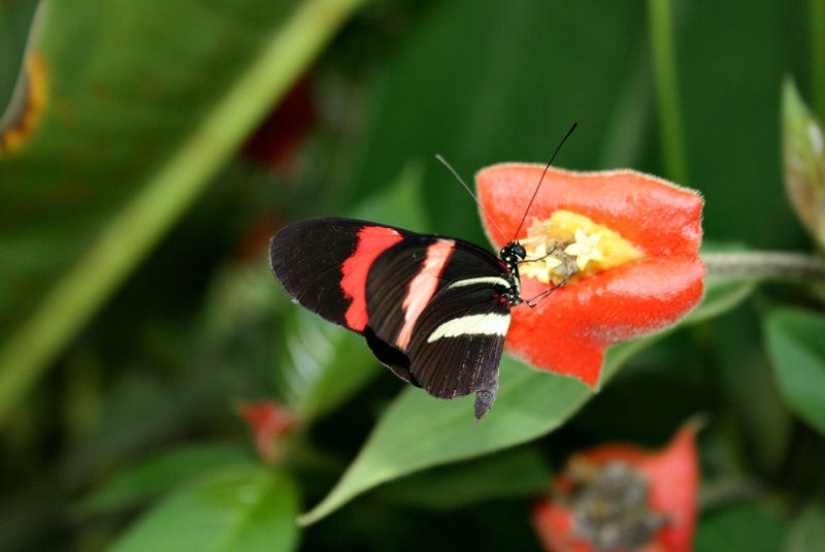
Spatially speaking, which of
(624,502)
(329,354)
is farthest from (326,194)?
(624,502)

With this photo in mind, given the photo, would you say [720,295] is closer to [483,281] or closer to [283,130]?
[483,281]

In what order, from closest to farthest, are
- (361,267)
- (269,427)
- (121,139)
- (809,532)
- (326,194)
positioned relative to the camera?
1. (361,267)
2. (809,532)
3. (269,427)
4. (121,139)
5. (326,194)

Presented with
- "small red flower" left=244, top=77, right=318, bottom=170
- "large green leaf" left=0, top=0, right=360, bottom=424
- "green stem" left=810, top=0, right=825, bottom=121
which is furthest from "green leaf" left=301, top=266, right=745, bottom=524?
"small red flower" left=244, top=77, right=318, bottom=170

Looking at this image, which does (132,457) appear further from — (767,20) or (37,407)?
(767,20)

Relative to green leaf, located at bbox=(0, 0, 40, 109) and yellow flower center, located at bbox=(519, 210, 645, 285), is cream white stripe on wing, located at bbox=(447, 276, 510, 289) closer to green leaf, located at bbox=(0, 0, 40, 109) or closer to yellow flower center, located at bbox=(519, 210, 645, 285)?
yellow flower center, located at bbox=(519, 210, 645, 285)

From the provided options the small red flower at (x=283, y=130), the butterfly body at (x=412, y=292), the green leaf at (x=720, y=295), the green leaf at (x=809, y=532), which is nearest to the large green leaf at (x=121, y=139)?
the small red flower at (x=283, y=130)

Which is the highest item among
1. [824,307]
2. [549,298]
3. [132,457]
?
[549,298]

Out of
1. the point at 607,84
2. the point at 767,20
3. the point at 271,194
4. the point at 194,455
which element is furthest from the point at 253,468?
the point at 271,194
